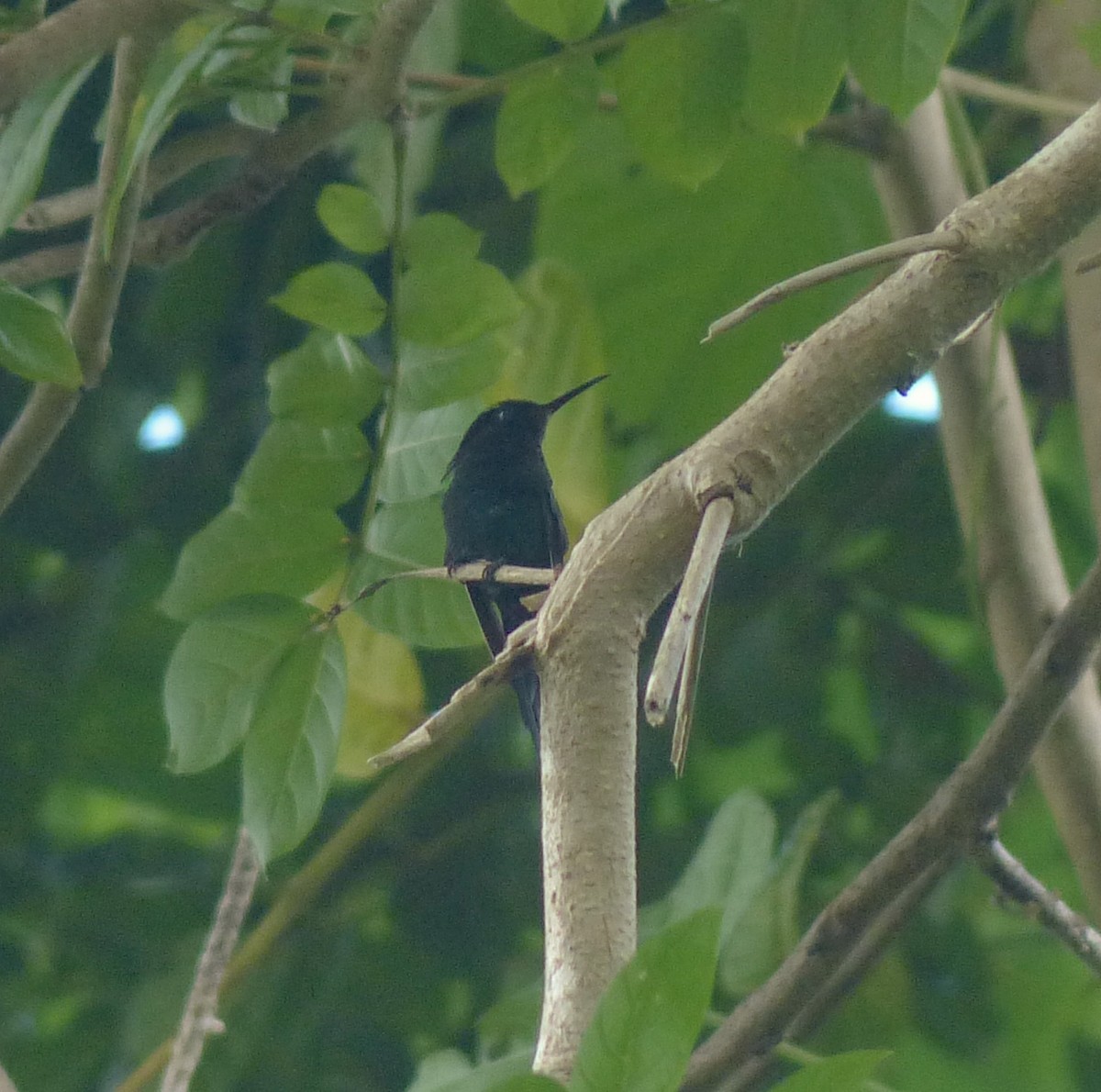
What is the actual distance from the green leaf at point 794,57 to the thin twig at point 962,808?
0.57 m

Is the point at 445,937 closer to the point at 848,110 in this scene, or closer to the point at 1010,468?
the point at 1010,468

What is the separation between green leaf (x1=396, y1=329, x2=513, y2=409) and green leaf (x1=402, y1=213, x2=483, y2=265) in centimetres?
9

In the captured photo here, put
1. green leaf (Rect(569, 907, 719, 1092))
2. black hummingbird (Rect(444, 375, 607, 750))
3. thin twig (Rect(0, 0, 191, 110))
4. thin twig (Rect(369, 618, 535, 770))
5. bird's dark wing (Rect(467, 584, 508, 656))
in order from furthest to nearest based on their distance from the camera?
black hummingbird (Rect(444, 375, 607, 750)) < bird's dark wing (Rect(467, 584, 508, 656)) < thin twig (Rect(0, 0, 191, 110)) < thin twig (Rect(369, 618, 535, 770)) < green leaf (Rect(569, 907, 719, 1092))

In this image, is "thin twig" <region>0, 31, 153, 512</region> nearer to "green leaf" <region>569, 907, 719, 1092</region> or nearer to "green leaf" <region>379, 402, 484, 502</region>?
"green leaf" <region>379, 402, 484, 502</region>

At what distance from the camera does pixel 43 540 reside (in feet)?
9.70

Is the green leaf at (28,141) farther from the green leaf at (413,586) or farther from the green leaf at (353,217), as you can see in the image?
the green leaf at (413,586)

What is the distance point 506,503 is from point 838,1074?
2.24 meters

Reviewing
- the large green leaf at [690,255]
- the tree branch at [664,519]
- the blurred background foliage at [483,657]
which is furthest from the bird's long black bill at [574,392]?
the tree branch at [664,519]

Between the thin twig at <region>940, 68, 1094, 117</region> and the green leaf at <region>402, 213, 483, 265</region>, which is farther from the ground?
the thin twig at <region>940, 68, 1094, 117</region>

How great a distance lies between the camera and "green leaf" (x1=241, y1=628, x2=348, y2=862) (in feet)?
5.08

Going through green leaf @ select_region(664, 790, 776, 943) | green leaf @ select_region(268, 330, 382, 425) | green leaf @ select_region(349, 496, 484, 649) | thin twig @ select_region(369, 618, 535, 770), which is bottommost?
green leaf @ select_region(664, 790, 776, 943)

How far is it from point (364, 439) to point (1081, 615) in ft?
2.57

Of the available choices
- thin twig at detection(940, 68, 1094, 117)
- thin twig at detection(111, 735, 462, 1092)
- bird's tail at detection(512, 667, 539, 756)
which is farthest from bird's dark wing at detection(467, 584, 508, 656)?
thin twig at detection(940, 68, 1094, 117)

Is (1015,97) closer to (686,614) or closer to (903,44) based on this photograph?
(903,44)
